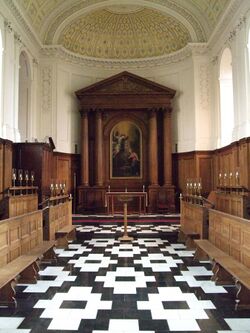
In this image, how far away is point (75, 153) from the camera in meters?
17.1

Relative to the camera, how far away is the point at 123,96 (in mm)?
16812

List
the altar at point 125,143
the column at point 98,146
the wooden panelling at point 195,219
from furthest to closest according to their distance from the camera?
the column at point 98,146 < the altar at point 125,143 < the wooden panelling at point 195,219

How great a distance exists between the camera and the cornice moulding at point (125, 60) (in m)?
15.9

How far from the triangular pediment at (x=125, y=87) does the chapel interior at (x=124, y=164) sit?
2.2 inches

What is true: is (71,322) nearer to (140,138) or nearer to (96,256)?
(96,256)

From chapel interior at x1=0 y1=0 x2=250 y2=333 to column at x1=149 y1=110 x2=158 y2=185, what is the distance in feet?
0.18

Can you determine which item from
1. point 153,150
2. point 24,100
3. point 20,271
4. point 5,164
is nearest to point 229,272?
point 20,271

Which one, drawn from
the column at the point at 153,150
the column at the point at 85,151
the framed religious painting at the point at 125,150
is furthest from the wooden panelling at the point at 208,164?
the column at the point at 85,151

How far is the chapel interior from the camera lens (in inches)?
181

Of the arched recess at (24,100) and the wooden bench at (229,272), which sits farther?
the arched recess at (24,100)

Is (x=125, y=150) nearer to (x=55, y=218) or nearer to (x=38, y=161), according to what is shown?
(x=38, y=161)

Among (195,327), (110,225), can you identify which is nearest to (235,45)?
(110,225)

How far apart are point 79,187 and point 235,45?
9060 mm

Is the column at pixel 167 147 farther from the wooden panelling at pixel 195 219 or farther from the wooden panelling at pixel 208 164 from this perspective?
the wooden panelling at pixel 195 219
